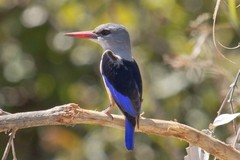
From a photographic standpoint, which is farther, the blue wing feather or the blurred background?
the blurred background

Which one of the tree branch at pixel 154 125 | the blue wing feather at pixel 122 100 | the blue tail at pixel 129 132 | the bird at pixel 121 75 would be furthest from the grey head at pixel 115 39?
the tree branch at pixel 154 125

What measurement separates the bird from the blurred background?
113 cm

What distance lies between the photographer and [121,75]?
14.6ft

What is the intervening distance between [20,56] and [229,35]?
162cm

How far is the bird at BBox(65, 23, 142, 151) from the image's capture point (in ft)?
13.0

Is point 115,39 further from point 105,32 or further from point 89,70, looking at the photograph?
point 89,70

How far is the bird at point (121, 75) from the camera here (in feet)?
13.0

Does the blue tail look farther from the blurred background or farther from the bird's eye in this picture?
the blurred background

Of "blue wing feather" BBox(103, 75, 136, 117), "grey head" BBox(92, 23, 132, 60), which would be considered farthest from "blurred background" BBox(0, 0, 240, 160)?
"blue wing feather" BBox(103, 75, 136, 117)

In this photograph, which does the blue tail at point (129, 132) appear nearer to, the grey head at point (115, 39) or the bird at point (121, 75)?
the bird at point (121, 75)

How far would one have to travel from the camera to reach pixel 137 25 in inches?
250

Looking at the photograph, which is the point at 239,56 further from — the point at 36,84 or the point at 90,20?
the point at 36,84

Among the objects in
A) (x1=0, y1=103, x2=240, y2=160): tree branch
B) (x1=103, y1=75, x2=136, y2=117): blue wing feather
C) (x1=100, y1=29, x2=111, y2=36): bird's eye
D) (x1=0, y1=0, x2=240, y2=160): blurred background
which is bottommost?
(x1=0, y1=0, x2=240, y2=160): blurred background

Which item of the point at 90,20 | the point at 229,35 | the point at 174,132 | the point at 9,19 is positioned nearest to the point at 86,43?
the point at 90,20
